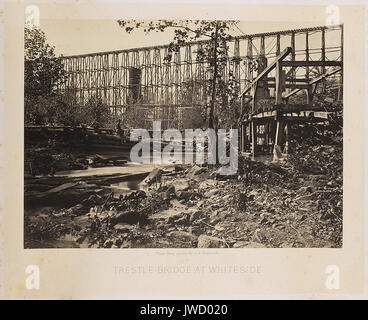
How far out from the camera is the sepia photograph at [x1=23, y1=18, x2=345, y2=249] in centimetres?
399

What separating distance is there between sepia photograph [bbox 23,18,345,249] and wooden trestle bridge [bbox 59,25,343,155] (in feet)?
0.05

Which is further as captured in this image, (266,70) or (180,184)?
(266,70)

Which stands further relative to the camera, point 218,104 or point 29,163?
point 218,104

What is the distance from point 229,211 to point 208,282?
81 cm

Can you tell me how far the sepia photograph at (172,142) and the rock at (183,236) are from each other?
2 cm

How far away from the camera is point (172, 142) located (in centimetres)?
404

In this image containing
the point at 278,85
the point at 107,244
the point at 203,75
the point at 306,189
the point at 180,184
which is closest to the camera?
the point at 107,244

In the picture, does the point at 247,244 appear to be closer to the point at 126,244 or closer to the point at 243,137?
the point at 243,137


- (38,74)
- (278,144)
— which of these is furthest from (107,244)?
(278,144)

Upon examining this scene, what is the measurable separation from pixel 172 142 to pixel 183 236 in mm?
1054

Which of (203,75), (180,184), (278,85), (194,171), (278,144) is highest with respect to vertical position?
(203,75)

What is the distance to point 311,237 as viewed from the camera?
13.5 feet

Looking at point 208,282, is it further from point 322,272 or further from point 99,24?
point 99,24
